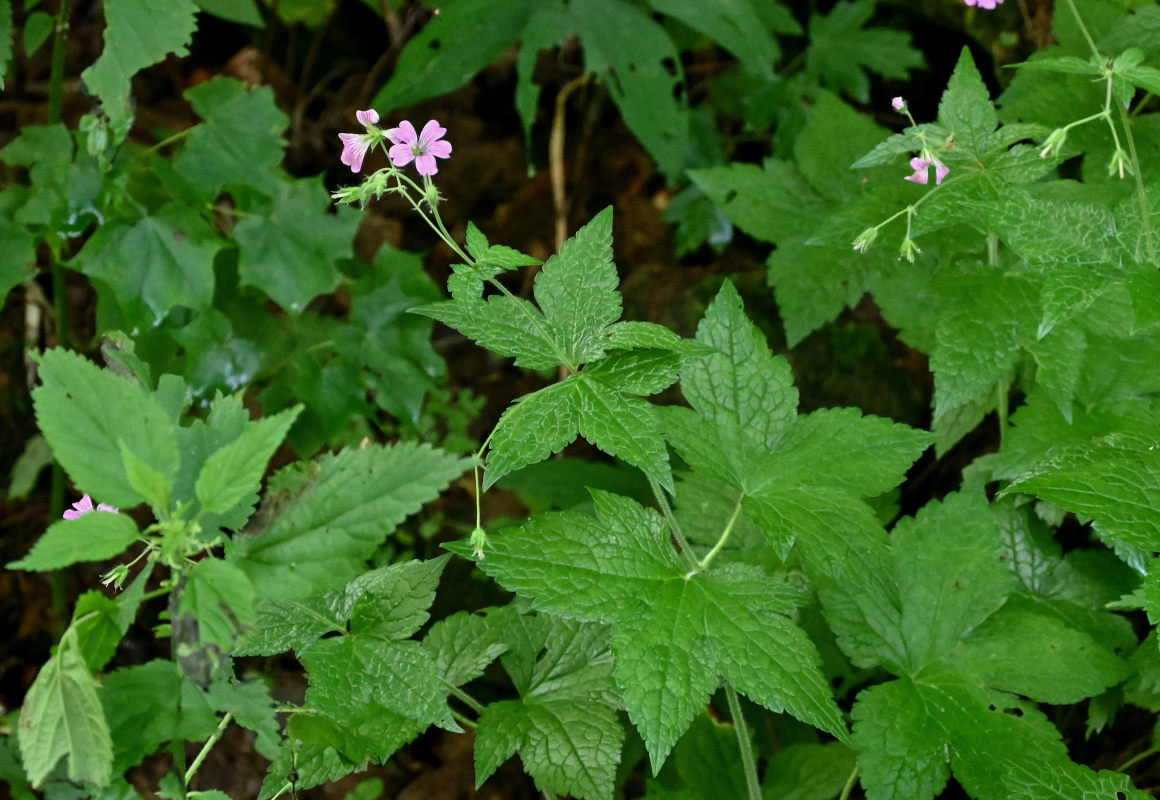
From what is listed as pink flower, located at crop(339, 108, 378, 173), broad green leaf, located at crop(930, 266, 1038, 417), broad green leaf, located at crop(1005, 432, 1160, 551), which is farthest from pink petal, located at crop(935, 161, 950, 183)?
pink flower, located at crop(339, 108, 378, 173)

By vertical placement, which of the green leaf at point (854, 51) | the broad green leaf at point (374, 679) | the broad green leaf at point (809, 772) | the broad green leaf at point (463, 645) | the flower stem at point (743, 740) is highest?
the green leaf at point (854, 51)

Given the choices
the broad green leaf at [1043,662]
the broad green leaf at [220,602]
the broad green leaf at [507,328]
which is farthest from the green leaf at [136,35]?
the broad green leaf at [1043,662]

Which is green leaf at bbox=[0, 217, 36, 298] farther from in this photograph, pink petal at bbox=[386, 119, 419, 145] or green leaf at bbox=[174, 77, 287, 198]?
pink petal at bbox=[386, 119, 419, 145]

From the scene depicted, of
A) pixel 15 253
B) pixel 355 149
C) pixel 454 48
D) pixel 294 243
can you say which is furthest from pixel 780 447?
pixel 15 253

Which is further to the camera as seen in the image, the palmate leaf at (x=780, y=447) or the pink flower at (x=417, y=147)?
the palmate leaf at (x=780, y=447)

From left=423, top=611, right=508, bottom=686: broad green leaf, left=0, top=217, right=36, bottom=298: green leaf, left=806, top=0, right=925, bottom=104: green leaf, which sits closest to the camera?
left=423, top=611, right=508, bottom=686: broad green leaf

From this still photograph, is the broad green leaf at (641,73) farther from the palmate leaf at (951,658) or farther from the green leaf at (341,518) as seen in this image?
the green leaf at (341,518)
